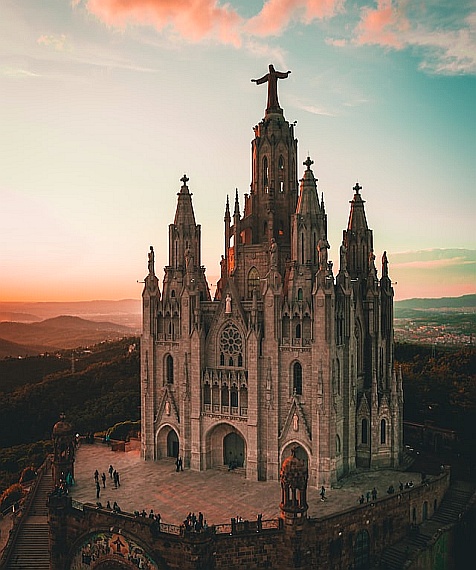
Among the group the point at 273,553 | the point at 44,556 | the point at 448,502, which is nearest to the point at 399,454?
the point at 448,502

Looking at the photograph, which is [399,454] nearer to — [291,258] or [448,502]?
[448,502]

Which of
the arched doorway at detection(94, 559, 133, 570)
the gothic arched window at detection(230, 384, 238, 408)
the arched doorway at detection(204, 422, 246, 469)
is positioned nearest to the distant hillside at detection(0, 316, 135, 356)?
the arched doorway at detection(204, 422, 246, 469)

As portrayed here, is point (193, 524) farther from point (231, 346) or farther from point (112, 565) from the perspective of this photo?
point (231, 346)

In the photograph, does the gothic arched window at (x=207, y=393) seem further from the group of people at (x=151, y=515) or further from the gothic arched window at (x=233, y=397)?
the group of people at (x=151, y=515)

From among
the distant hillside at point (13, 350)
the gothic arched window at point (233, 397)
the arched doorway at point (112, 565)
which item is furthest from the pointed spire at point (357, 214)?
the distant hillside at point (13, 350)

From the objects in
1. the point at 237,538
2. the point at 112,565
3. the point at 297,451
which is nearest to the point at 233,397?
the point at 297,451

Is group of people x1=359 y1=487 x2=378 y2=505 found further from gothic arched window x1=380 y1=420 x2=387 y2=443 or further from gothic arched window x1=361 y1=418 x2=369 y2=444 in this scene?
gothic arched window x1=380 y1=420 x2=387 y2=443
